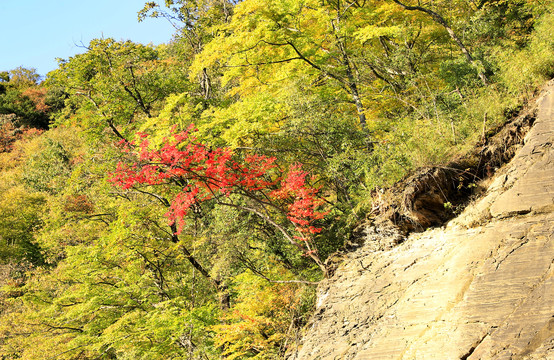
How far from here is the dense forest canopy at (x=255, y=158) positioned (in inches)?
326

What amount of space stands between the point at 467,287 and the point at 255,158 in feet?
18.5

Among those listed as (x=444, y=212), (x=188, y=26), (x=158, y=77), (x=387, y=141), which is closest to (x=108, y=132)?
(x=158, y=77)

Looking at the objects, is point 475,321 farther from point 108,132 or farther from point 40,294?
point 108,132

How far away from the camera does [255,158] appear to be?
29.5ft

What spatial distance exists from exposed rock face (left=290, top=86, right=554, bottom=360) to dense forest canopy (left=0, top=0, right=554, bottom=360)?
1.23 meters

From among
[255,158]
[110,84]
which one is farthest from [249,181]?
[110,84]

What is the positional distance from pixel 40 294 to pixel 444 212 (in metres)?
12.2

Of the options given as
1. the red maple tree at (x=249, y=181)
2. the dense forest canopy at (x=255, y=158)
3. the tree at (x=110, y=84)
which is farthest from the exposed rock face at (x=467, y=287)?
the tree at (x=110, y=84)

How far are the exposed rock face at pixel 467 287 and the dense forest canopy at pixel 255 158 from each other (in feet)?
4.02

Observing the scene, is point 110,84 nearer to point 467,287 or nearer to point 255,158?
point 255,158

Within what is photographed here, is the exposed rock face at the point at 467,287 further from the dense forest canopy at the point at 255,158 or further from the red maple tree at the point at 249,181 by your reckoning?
the red maple tree at the point at 249,181

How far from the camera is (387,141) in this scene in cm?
837

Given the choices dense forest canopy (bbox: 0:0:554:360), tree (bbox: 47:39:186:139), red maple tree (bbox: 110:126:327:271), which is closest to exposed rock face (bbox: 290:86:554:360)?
dense forest canopy (bbox: 0:0:554:360)

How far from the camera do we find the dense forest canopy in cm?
827
